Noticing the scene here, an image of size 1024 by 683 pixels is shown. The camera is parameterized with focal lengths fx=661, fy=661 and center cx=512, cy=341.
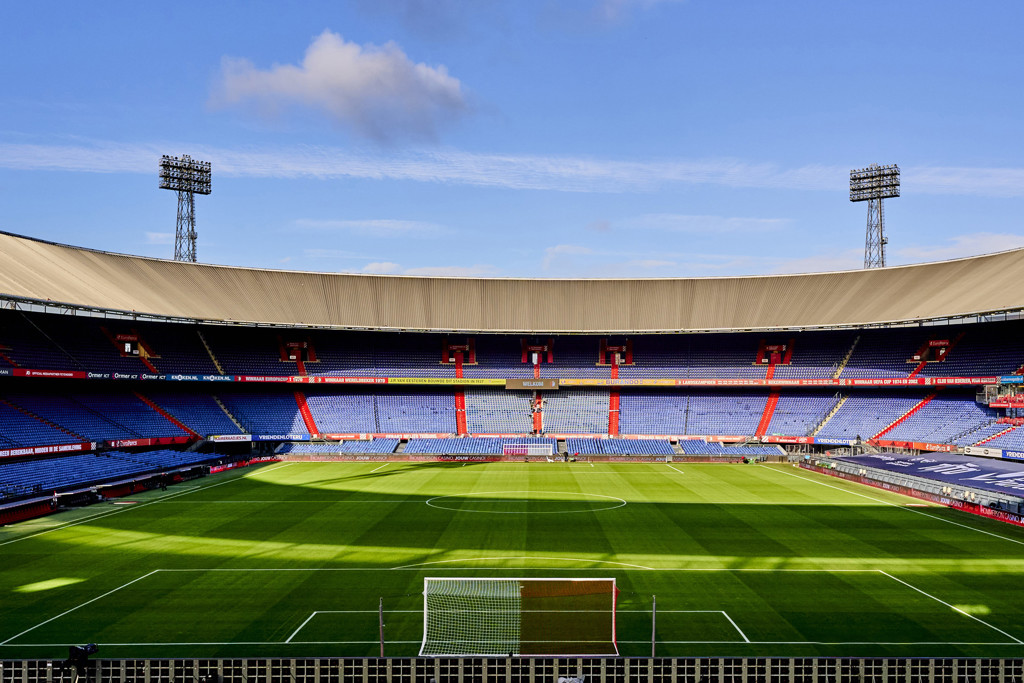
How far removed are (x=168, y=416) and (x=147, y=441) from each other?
5.15 m

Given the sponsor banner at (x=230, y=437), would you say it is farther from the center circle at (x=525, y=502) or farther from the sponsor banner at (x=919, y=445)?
the sponsor banner at (x=919, y=445)

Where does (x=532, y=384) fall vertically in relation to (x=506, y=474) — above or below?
above

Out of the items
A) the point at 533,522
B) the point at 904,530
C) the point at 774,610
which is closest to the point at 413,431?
the point at 533,522

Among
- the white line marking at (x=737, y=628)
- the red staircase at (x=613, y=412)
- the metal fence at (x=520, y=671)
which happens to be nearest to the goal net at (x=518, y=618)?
the metal fence at (x=520, y=671)

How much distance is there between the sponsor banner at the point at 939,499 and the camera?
3211cm

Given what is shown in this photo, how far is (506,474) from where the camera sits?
4925 centimetres

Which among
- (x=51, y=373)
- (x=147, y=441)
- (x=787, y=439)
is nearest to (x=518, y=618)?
(x=147, y=441)

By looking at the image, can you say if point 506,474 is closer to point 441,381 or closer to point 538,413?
point 538,413

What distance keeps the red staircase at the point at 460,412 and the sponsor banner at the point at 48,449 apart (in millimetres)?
29991

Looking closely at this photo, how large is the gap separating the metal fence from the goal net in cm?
286

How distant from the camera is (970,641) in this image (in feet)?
56.9

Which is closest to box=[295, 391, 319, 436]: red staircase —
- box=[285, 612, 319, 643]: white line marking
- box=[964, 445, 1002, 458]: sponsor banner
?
box=[285, 612, 319, 643]: white line marking

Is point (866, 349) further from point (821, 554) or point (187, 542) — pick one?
point (187, 542)

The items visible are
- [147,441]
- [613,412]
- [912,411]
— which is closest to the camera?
[147,441]
